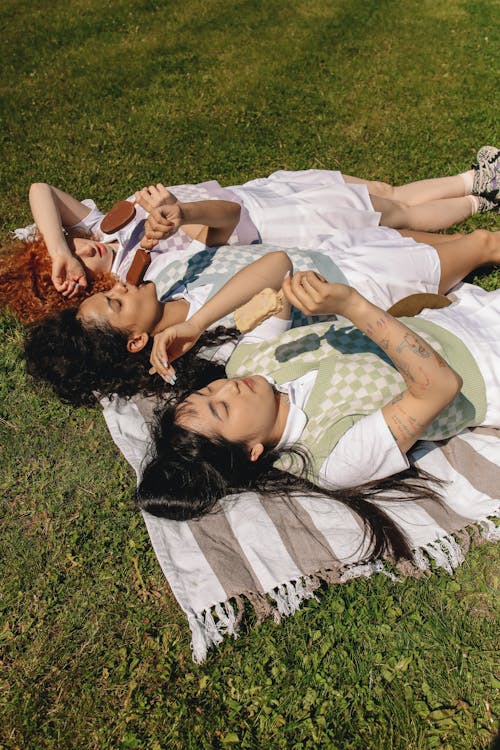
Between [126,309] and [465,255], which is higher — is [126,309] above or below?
above

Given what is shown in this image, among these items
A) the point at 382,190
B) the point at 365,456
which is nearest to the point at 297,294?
the point at 365,456

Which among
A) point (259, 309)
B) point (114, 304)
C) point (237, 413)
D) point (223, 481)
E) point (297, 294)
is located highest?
point (297, 294)

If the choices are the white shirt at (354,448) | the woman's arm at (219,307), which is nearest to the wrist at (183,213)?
the woman's arm at (219,307)

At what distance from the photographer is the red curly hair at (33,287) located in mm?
4199

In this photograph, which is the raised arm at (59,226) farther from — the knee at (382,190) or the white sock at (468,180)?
the white sock at (468,180)

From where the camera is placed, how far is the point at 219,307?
332 cm

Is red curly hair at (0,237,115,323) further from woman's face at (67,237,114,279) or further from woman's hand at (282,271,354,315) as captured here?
woman's hand at (282,271,354,315)

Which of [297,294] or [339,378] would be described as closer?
[297,294]

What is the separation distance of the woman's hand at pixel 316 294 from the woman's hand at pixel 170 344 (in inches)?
32.9

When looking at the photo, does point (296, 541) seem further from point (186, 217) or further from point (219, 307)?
point (186, 217)

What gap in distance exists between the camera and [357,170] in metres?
5.66

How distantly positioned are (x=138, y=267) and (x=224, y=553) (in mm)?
1933

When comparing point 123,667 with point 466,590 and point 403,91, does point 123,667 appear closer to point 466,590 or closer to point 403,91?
point 466,590

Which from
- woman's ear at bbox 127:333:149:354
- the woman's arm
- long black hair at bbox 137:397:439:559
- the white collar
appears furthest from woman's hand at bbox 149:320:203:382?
woman's ear at bbox 127:333:149:354
